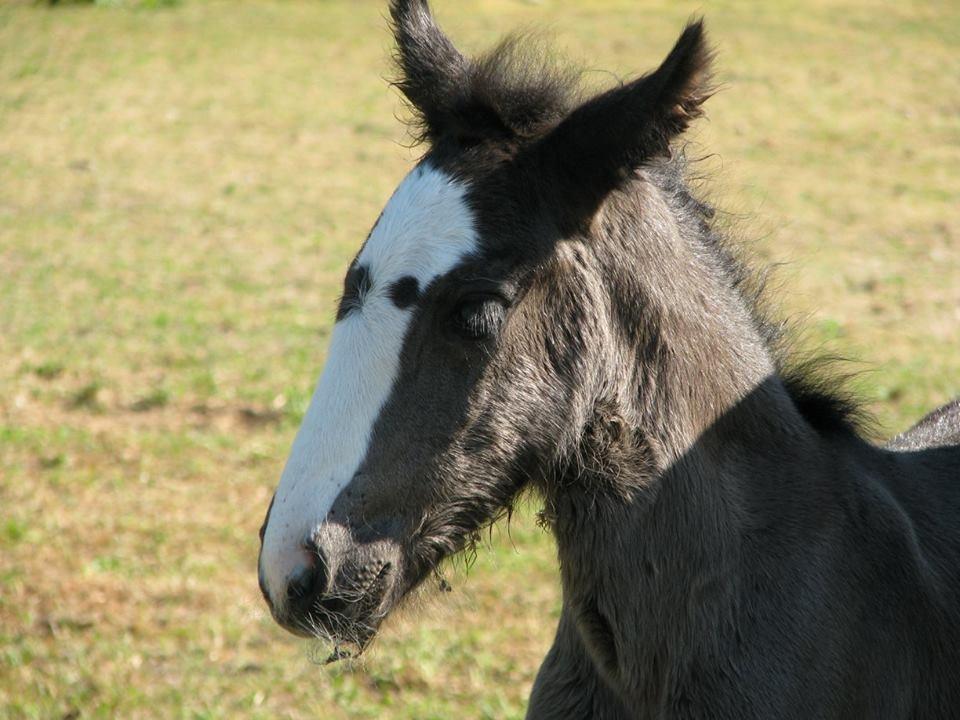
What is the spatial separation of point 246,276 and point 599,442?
22.6 ft

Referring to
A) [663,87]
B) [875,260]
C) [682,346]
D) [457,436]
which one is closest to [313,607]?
[457,436]

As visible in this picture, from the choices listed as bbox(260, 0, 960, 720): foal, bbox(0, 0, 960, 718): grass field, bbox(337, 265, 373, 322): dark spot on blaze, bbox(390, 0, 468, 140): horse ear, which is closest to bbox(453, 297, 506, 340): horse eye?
bbox(260, 0, 960, 720): foal

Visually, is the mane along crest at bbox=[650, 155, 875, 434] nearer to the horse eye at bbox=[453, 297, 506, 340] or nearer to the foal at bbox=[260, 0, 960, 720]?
the foal at bbox=[260, 0, 960, 720]

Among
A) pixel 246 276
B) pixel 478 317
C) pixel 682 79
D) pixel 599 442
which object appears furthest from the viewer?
pixel 246 276

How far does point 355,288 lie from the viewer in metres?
2.37

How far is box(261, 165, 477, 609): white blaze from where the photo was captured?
87.0 inches

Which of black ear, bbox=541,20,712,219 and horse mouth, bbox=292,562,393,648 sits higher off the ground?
black ear, bbox=541,20,712,219

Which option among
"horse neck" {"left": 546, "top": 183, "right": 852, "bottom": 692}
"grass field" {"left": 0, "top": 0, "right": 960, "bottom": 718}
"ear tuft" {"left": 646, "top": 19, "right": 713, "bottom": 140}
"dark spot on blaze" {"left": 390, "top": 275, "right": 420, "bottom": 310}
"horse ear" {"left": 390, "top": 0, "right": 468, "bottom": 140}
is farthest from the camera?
"grass field" {"left": 0, "top": 0, "right": 960, "bottom": 718}

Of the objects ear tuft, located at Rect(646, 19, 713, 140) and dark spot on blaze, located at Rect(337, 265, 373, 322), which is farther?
dark spot on blaze, located at Rect(337, 265, 373, 322)

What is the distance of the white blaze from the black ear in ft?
0.79

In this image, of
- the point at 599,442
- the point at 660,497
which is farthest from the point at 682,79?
the point at 660,497

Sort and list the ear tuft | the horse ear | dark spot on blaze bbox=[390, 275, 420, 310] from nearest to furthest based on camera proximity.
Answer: the ear tuft → dark spot on blaze bbox=[390, 275, 420, 310] → the horse ear

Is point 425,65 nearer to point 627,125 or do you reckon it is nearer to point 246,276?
point 627,125

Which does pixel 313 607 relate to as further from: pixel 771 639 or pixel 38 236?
pixel 38 236
